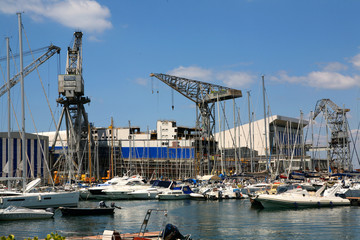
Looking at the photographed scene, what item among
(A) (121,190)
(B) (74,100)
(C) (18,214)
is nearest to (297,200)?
(C) (18,214)

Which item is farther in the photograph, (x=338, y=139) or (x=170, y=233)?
(x=338, y=139)

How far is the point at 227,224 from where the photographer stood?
36.8 meters

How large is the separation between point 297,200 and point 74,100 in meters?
72.8

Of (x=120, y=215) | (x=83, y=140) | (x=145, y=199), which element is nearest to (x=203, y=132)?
(x=83, y=140)

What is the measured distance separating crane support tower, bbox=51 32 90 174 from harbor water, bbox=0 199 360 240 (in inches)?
2443

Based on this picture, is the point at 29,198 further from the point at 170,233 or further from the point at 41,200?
the point at 170,233

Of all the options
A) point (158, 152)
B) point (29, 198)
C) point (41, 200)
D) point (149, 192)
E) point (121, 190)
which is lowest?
point (149, 192)

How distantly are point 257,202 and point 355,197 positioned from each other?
41.2ft

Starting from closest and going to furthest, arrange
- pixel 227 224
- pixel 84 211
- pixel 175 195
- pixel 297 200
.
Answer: pixel 227 224 < pixel 84 211 < pixel 297 200 < pixel 175 195

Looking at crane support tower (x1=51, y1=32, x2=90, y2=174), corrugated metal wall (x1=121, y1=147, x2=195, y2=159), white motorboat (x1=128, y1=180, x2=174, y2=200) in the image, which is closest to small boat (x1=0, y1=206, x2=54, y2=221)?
white motorboat (x1=128, y1=180, x2=174, y2=200)

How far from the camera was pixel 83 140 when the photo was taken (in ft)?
369

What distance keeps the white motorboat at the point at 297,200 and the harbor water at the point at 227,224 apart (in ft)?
3.29

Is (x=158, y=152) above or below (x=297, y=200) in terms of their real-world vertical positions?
above

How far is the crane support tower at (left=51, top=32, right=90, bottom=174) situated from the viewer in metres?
105
